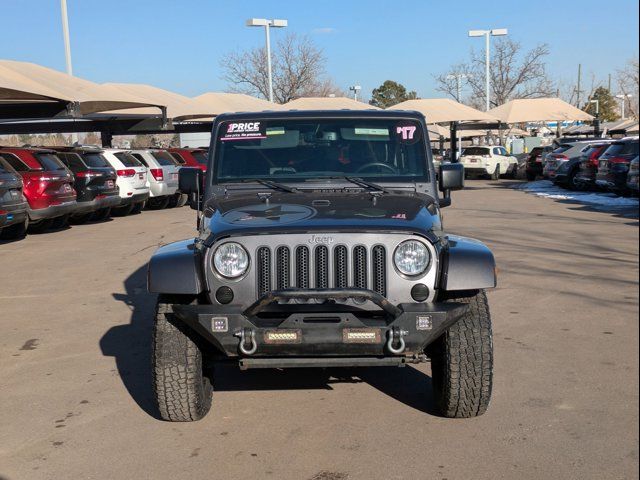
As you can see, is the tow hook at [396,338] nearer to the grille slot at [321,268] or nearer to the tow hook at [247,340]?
the grille slot at [321,268]

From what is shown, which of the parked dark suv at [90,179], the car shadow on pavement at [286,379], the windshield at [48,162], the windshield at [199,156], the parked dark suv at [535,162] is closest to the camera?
the car shadow on pavement at [286,379]

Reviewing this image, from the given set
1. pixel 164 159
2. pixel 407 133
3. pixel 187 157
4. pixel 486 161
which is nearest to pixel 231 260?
pixel 407 133

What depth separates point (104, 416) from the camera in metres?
5.18

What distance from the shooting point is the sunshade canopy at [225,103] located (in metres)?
32.3

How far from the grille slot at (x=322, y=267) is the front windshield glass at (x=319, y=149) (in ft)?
4.45

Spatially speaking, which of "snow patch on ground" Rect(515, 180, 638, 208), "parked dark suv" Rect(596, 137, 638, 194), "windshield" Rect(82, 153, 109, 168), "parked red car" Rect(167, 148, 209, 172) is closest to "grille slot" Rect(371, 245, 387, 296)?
"snow patch on ground" Rect(515, 180, 638, 208)

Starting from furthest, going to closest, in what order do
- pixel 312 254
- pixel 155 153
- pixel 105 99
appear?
pixel 155 153 → pixel 105 99 → pixel 312 254

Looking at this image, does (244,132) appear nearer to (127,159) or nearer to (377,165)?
(377,165)

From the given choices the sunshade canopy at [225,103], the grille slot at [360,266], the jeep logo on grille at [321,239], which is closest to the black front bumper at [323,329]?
the grille slot at [360,266]

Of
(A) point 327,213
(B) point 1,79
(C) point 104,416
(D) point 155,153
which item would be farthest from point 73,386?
(D) point 155,153

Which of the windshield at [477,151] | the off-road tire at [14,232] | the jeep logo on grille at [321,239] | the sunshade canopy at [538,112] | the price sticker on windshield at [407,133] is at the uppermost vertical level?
the sunshade canopy at [538,112]

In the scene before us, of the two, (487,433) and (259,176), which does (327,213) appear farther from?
(487,433)

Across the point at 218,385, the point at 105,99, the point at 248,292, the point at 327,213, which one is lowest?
the point at 218,385

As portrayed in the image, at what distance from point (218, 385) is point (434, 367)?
1.63 meters
